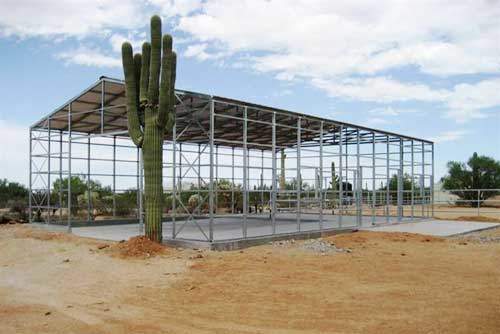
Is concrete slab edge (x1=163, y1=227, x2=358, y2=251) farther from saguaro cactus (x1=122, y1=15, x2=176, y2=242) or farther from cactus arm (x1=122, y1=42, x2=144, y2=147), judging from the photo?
cactus arm (x1=122, y1=42, x2=144, y2=147)

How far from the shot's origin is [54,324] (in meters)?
6.31

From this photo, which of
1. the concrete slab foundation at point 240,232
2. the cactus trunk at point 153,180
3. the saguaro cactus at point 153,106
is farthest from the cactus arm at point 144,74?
the concrete slab foundation at point 240,232

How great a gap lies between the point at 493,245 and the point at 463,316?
848 centimetres

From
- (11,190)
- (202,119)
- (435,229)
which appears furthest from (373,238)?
(11,190)

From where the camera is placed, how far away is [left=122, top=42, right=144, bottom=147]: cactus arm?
12391 millimetres

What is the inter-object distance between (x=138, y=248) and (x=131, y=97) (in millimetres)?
3769

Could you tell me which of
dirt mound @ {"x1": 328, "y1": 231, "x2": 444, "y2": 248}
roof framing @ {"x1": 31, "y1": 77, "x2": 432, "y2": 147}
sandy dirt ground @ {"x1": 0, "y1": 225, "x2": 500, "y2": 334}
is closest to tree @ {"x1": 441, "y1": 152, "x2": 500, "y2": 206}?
roof framing @ {"x1": 31, "y1": 77, "x2": 432, "y2": 147}

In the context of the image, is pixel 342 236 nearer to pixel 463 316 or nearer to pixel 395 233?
pixel 395 233

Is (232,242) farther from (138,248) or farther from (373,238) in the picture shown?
(373,238)

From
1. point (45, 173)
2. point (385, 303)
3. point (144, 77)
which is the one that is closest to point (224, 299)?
point (385, 303)

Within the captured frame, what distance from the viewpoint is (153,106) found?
12.2m

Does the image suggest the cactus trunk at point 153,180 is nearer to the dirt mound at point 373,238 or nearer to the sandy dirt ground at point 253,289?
the sandy dirt ground at point 253,289

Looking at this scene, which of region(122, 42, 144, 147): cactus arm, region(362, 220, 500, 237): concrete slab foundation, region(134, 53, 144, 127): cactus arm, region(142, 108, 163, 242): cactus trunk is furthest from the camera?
region(362, 220, 500, 237): concrete slab foundation

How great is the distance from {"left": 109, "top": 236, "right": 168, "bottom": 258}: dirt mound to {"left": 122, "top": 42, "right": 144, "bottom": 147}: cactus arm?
241cm
